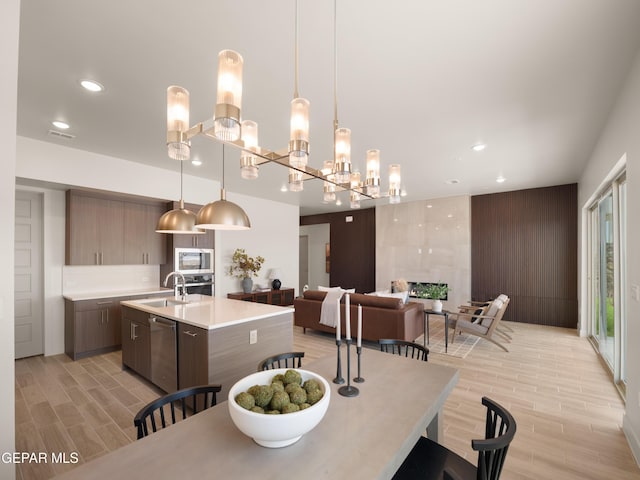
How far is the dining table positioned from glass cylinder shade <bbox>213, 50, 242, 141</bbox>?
1204mm

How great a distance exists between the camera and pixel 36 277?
4375mm

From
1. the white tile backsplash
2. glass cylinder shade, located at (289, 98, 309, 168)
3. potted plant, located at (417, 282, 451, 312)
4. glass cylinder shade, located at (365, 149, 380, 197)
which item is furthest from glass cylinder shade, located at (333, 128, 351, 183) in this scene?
potted plant, located at (417, 282, 451, 312)

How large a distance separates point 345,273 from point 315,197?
305cm

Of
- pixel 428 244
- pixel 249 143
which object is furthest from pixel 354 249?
pixel 249 143

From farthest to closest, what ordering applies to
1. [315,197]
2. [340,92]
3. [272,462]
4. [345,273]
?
[345,273] → [315,197] → [340,92] → [272,462]

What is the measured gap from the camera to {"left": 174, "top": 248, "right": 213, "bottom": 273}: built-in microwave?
522 cm

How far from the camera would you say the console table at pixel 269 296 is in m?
6.69

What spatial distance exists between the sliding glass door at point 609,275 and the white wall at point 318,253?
6.76 metres

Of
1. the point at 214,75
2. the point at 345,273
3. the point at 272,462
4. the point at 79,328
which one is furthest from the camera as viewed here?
the point at 345,273

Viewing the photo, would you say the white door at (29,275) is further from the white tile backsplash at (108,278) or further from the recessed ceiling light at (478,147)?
the recessed ceiling light at (478,147)

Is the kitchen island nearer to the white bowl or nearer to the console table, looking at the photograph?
the white bowl

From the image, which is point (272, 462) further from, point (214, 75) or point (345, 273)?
point (345, 273)

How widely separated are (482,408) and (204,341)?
2.54m

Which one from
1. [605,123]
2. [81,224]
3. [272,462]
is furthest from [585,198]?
[81,224]
